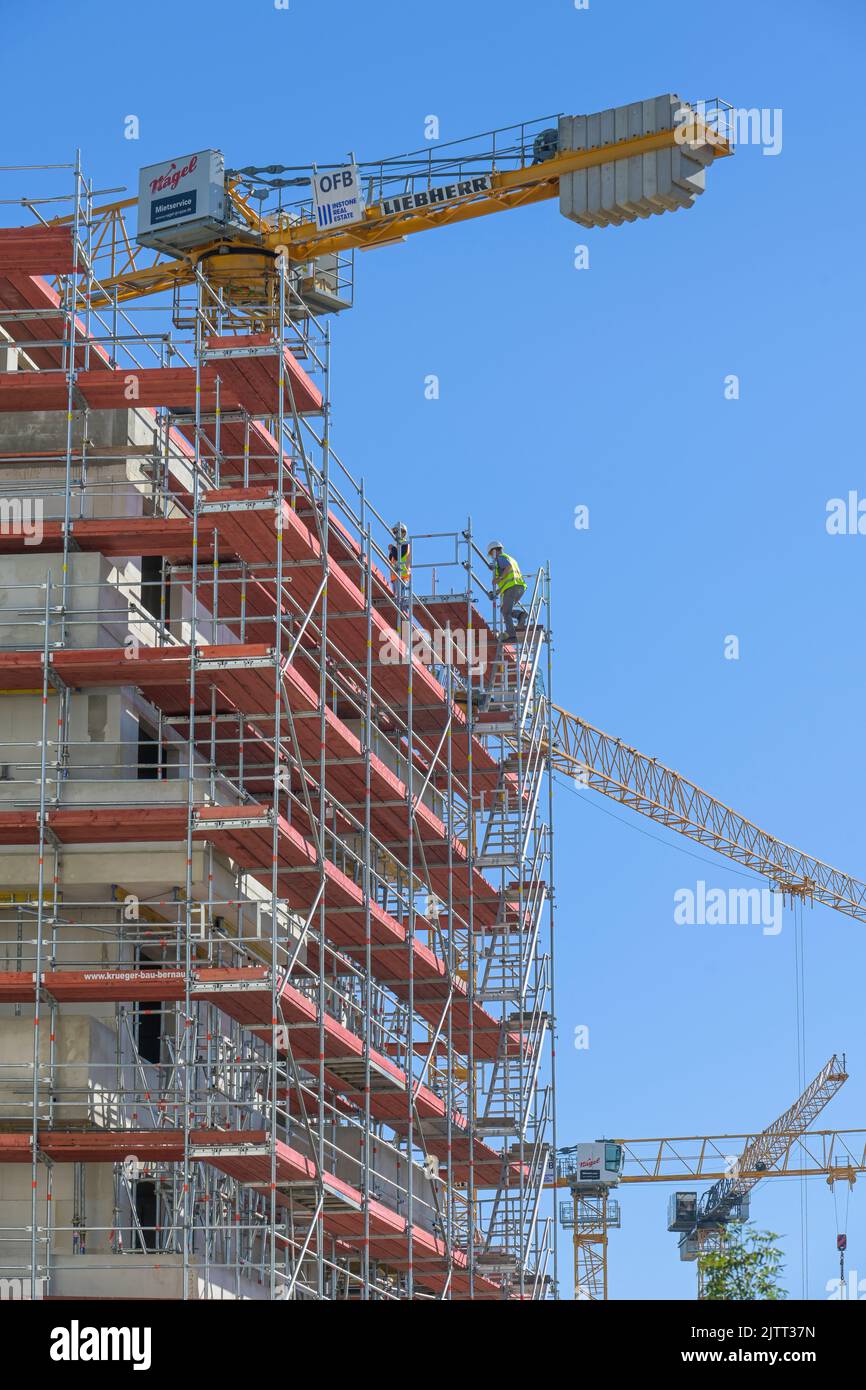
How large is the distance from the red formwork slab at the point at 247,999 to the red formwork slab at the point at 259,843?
1.85 m

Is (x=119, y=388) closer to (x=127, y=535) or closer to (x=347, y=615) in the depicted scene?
(x=127, y=535)

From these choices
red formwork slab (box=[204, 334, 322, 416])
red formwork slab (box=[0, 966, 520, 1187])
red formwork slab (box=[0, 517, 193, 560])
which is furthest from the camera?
red formwork slab (box=[204, 334, 322, 416])

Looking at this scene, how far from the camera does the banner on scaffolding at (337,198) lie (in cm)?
5978

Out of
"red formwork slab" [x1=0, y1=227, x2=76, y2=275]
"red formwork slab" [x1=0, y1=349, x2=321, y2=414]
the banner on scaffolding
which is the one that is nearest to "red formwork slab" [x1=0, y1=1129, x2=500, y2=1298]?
"red formwork slab" [x1=0, y1=349, x2=321, y2=414]

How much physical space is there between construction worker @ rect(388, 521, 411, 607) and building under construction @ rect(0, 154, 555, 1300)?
0.68 meters

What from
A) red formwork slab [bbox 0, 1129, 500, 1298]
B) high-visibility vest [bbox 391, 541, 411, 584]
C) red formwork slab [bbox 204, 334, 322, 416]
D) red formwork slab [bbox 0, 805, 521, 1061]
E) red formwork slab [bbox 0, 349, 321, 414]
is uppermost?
high-visibility vest [bbox 391, 541, 411, 584]

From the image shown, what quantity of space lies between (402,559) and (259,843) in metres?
15.4

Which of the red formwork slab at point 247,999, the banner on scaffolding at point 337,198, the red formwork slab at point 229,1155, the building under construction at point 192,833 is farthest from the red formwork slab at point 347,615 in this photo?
the banner on scaffolding at point 337,198

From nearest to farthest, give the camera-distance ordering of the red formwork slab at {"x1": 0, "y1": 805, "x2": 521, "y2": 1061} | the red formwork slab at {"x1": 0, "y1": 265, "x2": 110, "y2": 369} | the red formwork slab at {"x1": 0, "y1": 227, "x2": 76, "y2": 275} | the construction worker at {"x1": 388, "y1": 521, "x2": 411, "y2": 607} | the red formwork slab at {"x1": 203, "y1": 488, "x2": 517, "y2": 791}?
the red formwork slab at {"x1": 0, "y1": 805, "x2": 521, "y2": 1061} → the red formwork slab at {"x1": 203, "y1": 488, "x2": 517, "y2": 791} → the red formwork slab at {"x1": 0, "y1": 227, "x2": 76, "y2": 275} → the red formwork slab at {"x1": 0, "y1": 265, "x2": 110, "y2": 369} → the construction worker at {"x1": 388, "y1": 521, "x2": 411, "y2": 607}

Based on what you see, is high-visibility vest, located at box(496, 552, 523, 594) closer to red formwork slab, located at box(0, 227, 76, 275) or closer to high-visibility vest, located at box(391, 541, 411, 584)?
high-visibility vest, located at box(391, 541, 411, 584)

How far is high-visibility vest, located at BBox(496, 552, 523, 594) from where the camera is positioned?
176 feet

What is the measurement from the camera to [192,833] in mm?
33438

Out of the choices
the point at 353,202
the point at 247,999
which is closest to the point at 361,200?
the point at 353,202

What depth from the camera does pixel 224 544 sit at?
1433 inches
